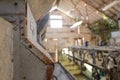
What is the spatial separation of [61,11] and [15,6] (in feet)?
39.5

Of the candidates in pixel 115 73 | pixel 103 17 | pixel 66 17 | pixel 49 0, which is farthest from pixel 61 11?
pixel 49 0

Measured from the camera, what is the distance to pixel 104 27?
11836mm

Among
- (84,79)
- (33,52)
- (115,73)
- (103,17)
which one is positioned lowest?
(84,79)

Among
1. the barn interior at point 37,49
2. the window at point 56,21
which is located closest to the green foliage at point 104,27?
the barn interior at point 37,49

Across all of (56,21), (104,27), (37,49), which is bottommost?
(37,49)

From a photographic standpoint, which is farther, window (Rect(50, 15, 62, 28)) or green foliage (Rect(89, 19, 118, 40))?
window (Rect(50, 15, 62, 28))

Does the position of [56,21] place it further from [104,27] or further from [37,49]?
[37,49]

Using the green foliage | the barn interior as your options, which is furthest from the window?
the green foliage

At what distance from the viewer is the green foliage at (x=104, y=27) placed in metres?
11.2

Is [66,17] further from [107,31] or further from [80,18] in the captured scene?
[107,31]

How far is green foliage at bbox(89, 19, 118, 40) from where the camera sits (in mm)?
11234

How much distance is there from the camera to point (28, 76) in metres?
0.98

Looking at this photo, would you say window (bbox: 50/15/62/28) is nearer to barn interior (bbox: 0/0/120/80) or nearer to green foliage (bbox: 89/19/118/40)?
barn interior (bbox: 0/0/120/80)

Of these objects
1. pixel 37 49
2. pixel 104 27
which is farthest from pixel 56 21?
pixel 37 49
